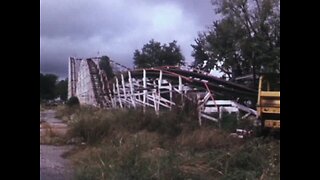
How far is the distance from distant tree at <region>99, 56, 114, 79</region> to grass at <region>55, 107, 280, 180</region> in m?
0.88

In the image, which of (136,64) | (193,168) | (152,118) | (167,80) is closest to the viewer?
(193,168)

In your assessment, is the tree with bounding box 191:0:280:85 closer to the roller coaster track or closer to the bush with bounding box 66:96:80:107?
the roller coaster track

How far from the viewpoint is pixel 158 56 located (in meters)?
9.23

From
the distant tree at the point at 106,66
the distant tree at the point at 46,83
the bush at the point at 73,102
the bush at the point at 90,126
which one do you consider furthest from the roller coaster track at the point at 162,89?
the distant tree at the point at 46,83

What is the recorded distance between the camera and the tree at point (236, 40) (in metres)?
10.2

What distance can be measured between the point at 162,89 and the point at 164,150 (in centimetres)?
398

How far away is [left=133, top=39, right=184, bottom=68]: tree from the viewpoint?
854cm

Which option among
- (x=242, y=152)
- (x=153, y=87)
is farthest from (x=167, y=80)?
(x=242, y=152)

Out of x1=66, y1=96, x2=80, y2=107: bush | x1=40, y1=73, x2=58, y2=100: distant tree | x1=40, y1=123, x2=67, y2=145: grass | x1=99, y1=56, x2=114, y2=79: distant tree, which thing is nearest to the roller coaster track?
x1=99, y1=56, x2=114, y2=79: distant tree

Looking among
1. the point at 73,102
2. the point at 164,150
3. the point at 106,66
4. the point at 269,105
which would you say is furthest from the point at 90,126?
the point at 269,105

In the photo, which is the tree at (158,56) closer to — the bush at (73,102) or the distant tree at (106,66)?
the distant tree at (106,66)

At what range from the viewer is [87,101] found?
884 cm
